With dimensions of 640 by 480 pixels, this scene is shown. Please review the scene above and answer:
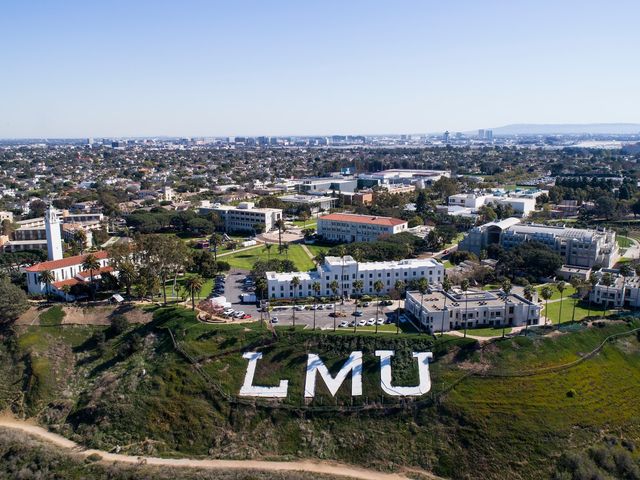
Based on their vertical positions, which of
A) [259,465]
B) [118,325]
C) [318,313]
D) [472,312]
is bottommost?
[259,465]

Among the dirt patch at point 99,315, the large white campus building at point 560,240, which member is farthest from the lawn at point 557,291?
the dirt patch at point 99,315

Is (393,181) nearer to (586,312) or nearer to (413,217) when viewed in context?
(413,217)

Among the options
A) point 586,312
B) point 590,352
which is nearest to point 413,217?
point 586,312

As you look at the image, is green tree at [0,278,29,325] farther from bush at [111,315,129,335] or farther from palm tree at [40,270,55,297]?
bush at [111,315,129,335]

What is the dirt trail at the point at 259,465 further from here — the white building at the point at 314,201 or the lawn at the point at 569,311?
the white building at the point at 314,201

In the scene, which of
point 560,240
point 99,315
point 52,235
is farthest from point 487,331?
point 52,235

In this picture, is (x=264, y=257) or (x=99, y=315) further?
(x=264, y=257)

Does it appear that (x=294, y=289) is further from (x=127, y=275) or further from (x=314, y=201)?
(x=314, y=201)
